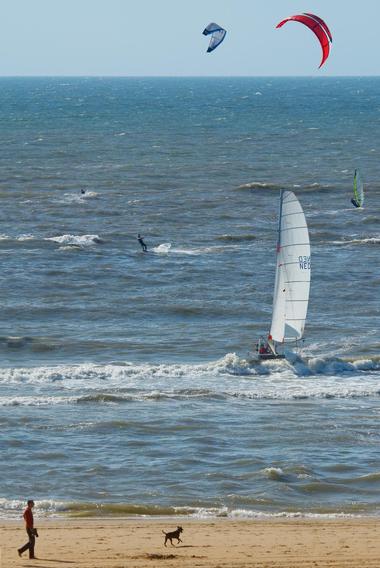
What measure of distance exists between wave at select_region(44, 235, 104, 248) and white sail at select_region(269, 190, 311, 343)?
23.4m

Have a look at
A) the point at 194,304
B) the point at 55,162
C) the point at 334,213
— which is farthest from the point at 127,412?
the point at 55,162

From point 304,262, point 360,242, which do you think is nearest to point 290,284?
point 304,262

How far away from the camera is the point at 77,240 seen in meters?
63.3

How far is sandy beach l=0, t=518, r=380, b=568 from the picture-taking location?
22.3 metres

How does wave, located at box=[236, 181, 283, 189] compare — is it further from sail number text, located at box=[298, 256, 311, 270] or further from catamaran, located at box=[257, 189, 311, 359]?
sail number text, located at box=[298, 256, 311, 270]

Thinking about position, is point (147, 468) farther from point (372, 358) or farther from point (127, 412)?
point (372, 358)

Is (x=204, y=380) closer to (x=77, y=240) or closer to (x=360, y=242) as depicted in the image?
(x=77, y=240)

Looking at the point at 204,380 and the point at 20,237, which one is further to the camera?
the point at 20,237

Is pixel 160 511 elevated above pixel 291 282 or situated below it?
below

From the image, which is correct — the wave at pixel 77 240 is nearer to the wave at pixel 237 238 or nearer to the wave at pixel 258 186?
the wave at pixel 237 238
